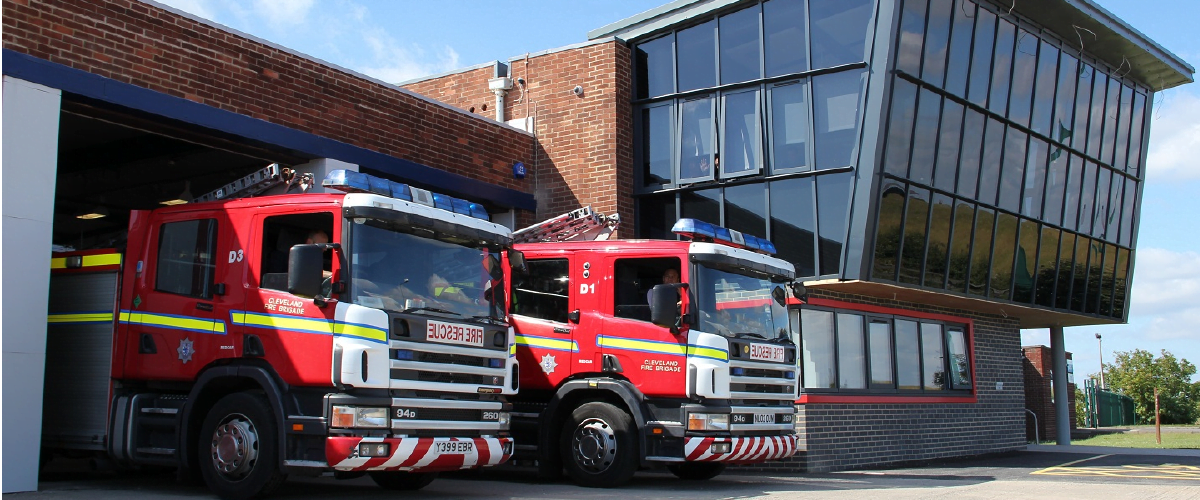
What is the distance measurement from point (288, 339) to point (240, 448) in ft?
3.32

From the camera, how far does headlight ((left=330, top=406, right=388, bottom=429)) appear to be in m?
8.63

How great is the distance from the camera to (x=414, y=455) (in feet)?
29.4

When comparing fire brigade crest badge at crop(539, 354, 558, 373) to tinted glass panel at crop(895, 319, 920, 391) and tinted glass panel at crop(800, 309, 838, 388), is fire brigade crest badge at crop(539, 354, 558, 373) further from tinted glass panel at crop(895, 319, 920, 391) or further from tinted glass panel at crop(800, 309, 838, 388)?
tinted glass panel at crop(895, 319, 920, 391)

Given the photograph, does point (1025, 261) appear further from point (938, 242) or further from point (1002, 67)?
point (1002, 67)

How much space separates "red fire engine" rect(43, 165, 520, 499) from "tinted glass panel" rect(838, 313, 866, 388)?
8191mm

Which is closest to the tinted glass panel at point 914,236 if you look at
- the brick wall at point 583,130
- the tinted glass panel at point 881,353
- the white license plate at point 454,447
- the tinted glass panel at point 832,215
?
the tinted glass panel at point 832,215

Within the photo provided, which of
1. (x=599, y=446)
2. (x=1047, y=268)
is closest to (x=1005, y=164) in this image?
(x=1047, y=268)

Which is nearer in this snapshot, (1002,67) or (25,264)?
(25,264)

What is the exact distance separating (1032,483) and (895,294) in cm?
479

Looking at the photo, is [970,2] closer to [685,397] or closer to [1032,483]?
[1032,483]

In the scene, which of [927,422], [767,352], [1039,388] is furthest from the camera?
[1039,388]

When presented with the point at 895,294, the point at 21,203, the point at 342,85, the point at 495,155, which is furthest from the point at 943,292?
the point at 21,203

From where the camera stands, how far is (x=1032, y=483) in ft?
44.0

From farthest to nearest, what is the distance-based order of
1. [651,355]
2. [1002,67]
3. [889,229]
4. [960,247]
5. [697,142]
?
[1002,67] → [960,247] → [697,142] → [889,229] → [651,355]
